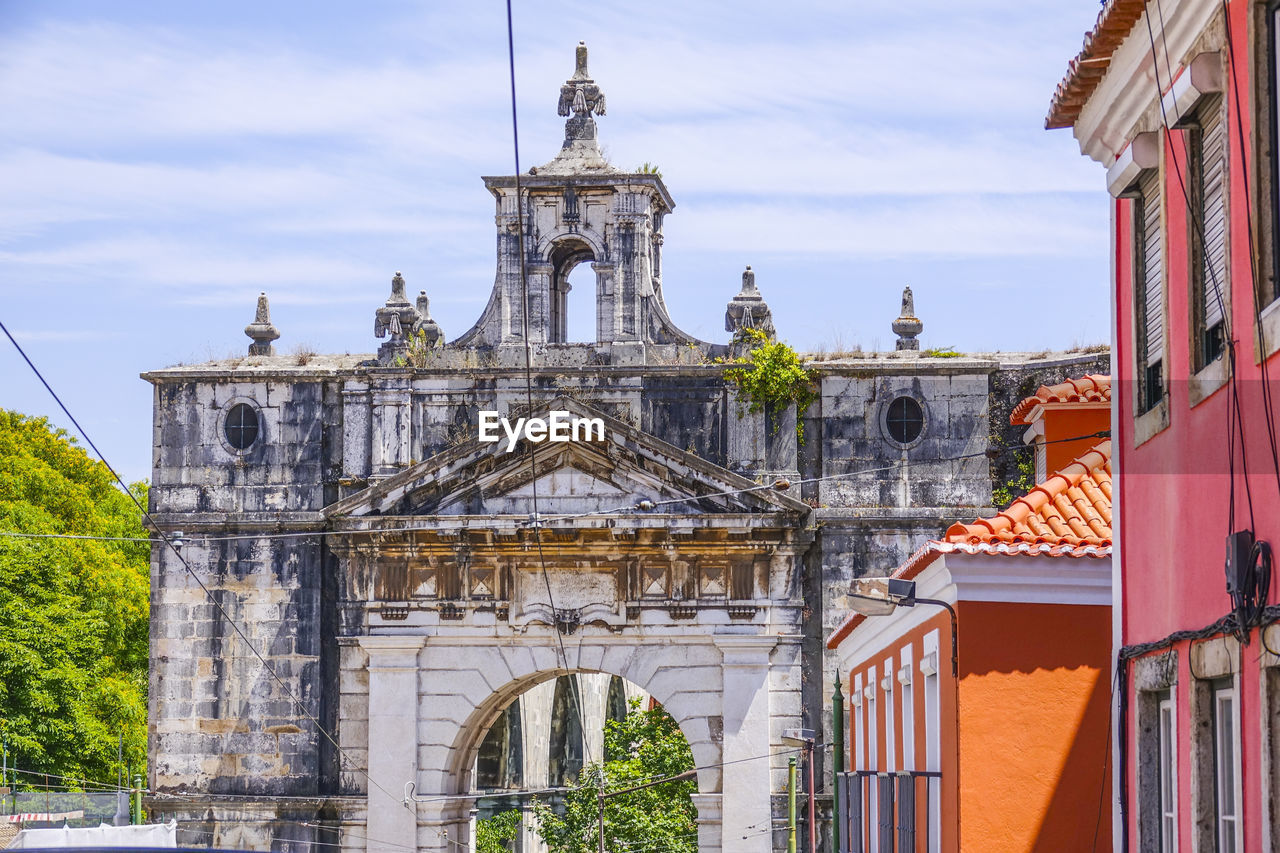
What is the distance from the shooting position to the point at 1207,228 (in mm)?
9703

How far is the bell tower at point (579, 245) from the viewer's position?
27.4 m

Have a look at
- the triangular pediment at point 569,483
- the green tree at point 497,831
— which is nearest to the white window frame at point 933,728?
the triangular pediment at point 569,483

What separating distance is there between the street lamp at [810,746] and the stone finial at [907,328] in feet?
17.5

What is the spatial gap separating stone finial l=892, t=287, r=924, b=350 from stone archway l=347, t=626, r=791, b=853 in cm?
437

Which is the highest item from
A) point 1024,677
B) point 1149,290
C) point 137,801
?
point 1149,290

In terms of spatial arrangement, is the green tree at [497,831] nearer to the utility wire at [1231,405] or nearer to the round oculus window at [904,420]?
the round oculus window at [904,420]

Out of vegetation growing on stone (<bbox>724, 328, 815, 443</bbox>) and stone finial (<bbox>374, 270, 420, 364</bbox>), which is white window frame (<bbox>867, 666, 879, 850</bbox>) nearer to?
vegetation growing on stone (<bbox>724, 328, 815, 443</bbox>)

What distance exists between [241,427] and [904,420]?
8.88m

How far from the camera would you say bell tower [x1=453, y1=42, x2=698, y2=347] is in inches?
1078

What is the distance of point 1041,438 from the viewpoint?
18.7m

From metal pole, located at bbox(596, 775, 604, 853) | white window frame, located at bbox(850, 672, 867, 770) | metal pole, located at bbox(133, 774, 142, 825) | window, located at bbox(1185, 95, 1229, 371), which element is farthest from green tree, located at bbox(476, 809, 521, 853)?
window, located at bbox(1185, 95, 1229, 371)

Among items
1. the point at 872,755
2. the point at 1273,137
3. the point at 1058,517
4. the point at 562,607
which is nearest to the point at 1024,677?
the point at 1058,517

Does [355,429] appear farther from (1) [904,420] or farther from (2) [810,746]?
(2) [810,746]

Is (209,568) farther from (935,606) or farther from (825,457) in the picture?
(935,606)
